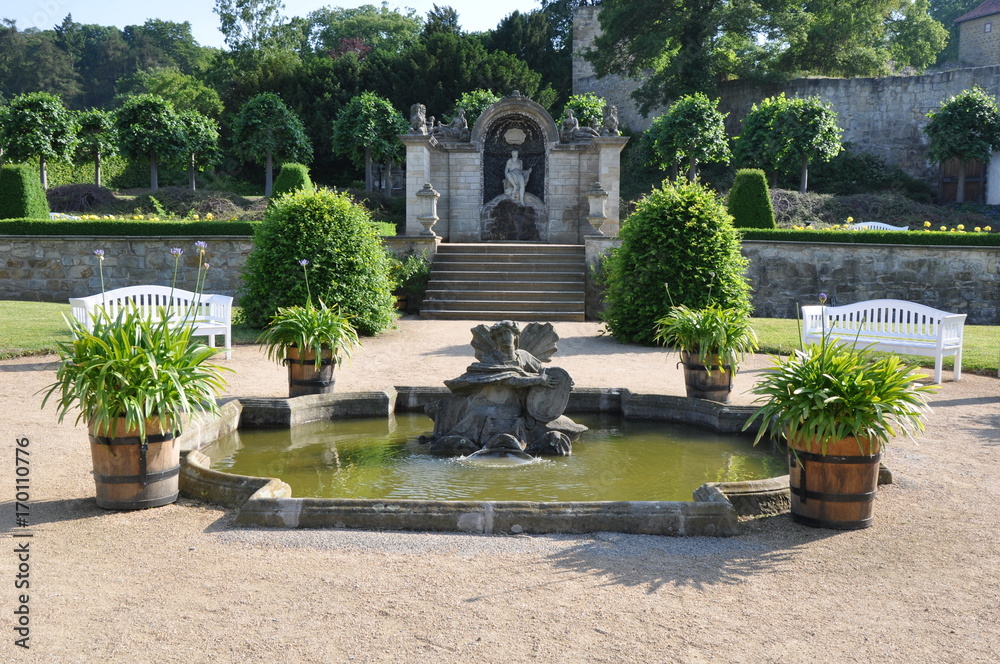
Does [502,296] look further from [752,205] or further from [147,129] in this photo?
[147,129]

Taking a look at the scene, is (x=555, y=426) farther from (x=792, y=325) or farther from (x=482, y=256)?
(x=482, y=256)

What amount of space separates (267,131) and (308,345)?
70.1 ft

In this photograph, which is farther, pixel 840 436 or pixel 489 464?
pixel 489 464

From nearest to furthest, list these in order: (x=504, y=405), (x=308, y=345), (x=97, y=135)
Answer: (x=504, y=405)
(x=308, y=345)
(x=97, y=135)

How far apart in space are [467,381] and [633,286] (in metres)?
5.69

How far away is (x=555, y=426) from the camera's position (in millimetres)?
5691

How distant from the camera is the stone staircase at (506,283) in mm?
13438

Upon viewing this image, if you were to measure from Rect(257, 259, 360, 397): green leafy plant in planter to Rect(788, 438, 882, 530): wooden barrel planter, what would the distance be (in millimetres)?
4039

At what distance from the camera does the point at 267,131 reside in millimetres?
26172

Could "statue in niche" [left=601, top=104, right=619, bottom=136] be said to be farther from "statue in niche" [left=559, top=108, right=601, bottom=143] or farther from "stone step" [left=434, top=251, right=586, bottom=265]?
"stone step" [left=434, top=251, right=586, bottom=265]

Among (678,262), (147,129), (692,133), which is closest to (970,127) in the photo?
(692,133)

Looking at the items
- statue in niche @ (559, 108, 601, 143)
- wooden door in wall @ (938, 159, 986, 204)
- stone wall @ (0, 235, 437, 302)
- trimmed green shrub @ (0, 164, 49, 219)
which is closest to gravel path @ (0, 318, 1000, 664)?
stone wall @ (0, 235, 437, 302)

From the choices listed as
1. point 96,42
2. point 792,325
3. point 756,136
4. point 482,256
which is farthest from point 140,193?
point 96,42

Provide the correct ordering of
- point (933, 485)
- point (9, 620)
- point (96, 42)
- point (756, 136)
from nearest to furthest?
point (9, 620) < point (933, 485) < point (756, 136) < point (96, 42)
